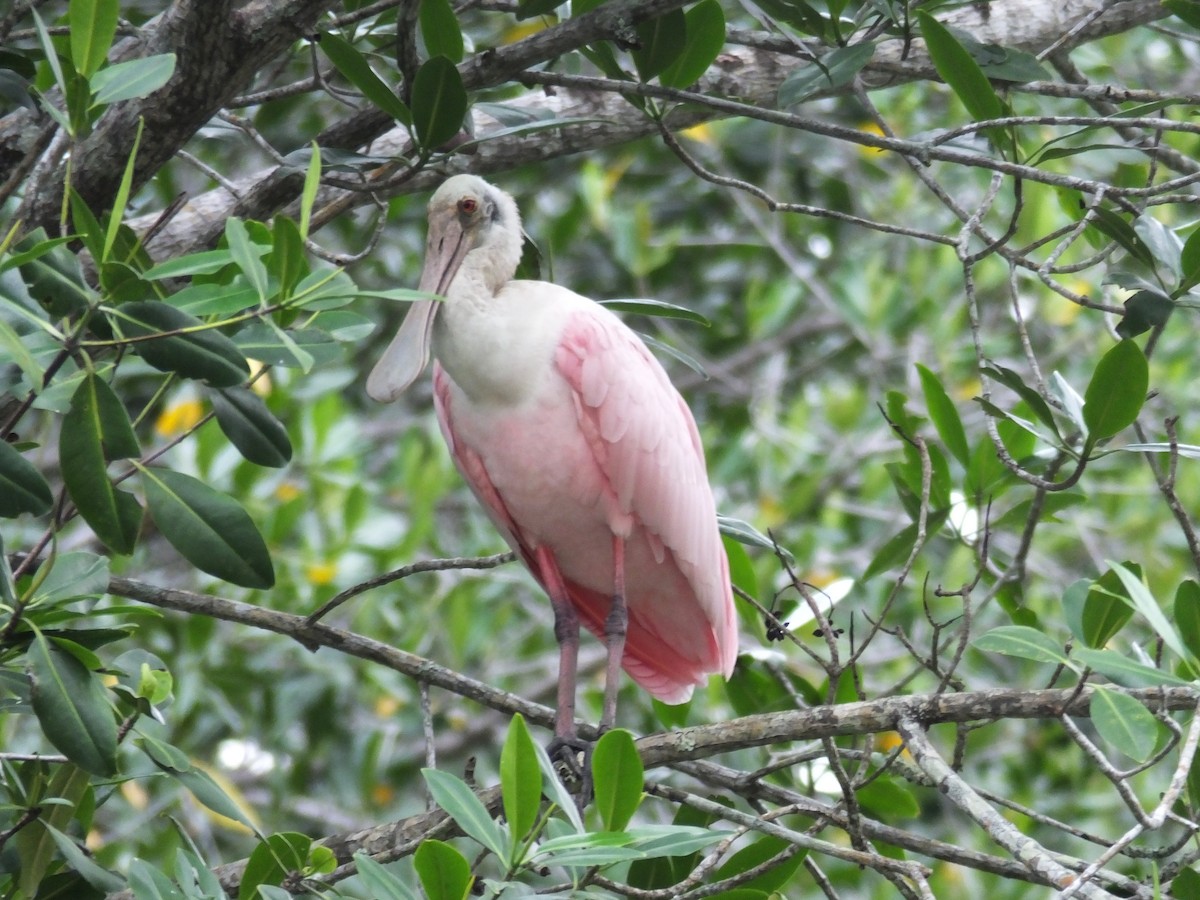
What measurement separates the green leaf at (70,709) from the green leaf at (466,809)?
45 centimetres

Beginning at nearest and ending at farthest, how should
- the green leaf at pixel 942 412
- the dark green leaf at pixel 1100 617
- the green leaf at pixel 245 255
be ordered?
the green leaf at pixel 245 255, the dark green leaf at pixel 1100 617, the green leaf at pixel 942 412

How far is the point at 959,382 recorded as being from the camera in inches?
272

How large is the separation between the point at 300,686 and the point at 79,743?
365cm

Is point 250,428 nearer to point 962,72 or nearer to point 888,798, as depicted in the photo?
point 962,72

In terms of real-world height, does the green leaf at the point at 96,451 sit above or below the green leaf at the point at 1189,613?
above

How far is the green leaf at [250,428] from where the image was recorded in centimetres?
220

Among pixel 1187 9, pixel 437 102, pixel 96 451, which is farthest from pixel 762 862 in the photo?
pixel 1187 9

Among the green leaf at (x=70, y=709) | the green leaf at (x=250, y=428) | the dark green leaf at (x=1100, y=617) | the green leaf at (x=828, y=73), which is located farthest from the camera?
the green leaf at (x=828, y=73)

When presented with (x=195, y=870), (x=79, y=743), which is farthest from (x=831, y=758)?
(x=79, y=743)

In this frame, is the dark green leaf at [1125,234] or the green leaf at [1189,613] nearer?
the green leaf at [1189,613]

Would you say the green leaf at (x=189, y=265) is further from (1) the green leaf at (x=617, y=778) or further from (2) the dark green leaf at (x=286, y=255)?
(1) the green leaf at (x=617, y=778)

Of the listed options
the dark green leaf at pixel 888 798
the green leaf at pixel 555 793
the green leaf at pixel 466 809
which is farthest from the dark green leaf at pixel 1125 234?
the green leaf at pixel 466 809

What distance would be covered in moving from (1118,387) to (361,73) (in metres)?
1.47

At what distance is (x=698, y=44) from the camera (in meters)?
2.78
